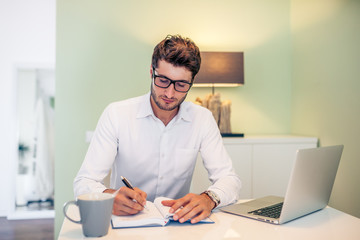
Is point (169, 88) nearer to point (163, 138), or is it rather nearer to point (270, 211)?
point (163, 138)

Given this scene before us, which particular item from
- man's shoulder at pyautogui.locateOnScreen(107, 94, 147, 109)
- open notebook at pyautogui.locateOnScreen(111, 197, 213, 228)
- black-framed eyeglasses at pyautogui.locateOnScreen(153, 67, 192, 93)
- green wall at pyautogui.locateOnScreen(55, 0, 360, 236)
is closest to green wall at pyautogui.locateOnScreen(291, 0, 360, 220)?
green wall at pyautogui.locateOnScreen(55, 0, 360, 236)

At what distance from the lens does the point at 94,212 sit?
958mm


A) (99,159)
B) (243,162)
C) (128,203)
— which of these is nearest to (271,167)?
(243,162)

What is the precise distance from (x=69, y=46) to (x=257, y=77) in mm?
1660

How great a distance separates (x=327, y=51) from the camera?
8.34ft

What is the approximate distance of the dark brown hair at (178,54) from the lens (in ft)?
4.95

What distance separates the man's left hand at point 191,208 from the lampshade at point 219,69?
1596 mm

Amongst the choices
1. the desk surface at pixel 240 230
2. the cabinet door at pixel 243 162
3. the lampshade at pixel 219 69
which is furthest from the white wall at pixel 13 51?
the desk surface at pixel 240 230

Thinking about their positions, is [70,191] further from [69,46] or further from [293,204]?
[293,204]

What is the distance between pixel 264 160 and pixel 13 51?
3.53 m

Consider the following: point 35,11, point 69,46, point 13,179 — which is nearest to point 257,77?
point 69,46

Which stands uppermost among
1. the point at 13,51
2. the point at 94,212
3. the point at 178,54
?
the point at 13,51

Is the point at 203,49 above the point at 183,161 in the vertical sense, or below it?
above

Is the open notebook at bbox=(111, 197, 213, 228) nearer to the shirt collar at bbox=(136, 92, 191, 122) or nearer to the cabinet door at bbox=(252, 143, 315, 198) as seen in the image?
the shirt collar at bbox=(136, 92, 191, 122)
